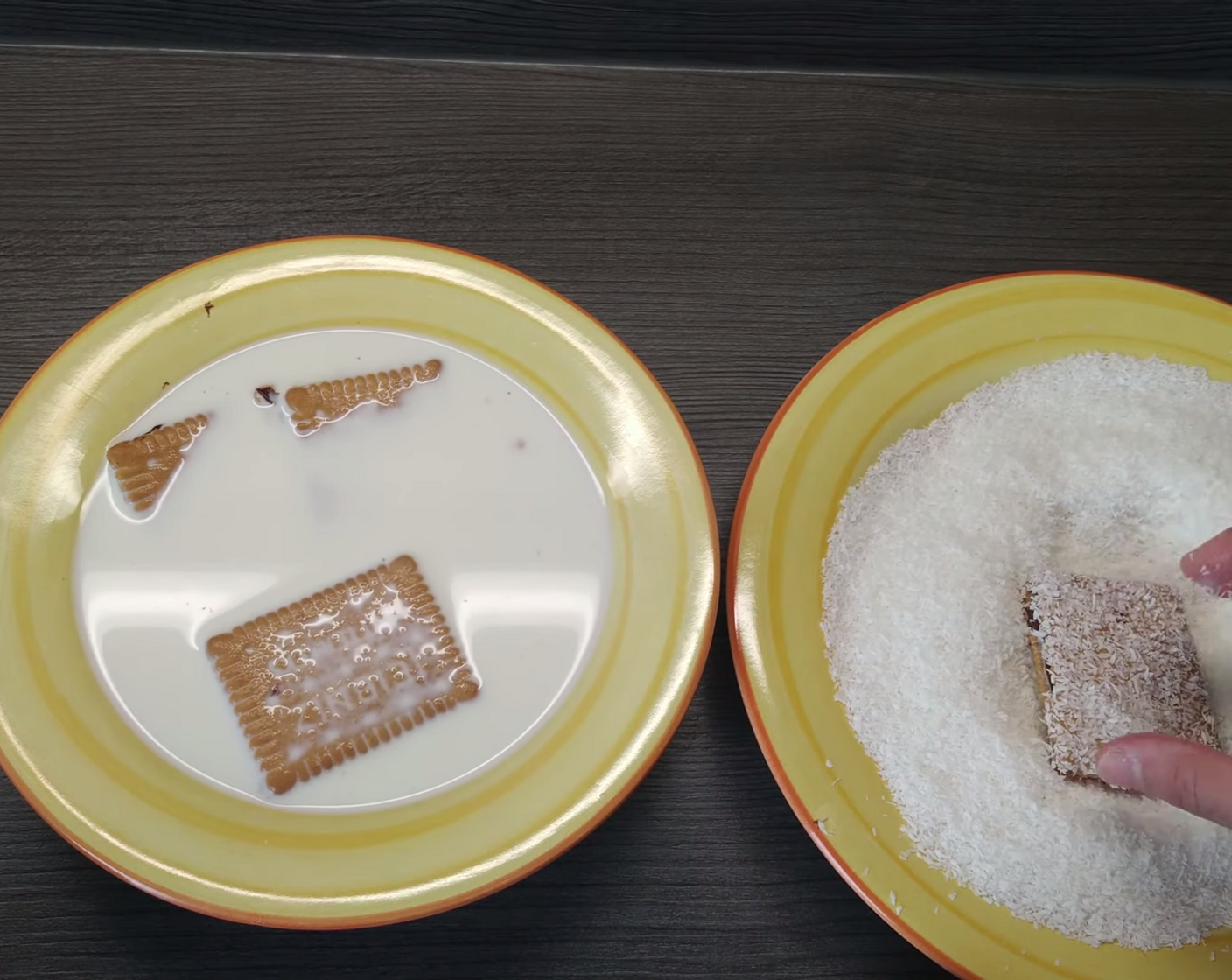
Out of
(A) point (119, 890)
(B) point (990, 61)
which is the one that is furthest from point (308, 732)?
(B) point (990, 61)

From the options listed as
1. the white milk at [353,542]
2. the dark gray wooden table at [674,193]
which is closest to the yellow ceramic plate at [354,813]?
the white milk at [353,542]

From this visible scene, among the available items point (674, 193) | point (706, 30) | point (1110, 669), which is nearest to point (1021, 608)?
point (1110, 669)

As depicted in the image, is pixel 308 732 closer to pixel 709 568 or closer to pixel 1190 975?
pixel 709 568

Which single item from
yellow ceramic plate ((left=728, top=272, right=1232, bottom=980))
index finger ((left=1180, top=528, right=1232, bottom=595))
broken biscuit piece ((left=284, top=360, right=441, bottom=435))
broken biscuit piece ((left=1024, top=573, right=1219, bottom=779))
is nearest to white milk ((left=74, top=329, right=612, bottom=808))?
broken biscuit piece ((left=284, top=360, right=441, bottom=435))

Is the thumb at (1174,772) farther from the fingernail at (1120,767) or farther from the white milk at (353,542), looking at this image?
the white milk at (353,542)

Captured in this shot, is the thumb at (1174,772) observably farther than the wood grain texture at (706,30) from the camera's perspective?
No

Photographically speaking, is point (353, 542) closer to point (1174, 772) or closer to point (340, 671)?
point (340, 671)

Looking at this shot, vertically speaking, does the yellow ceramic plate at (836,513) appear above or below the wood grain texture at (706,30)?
below
